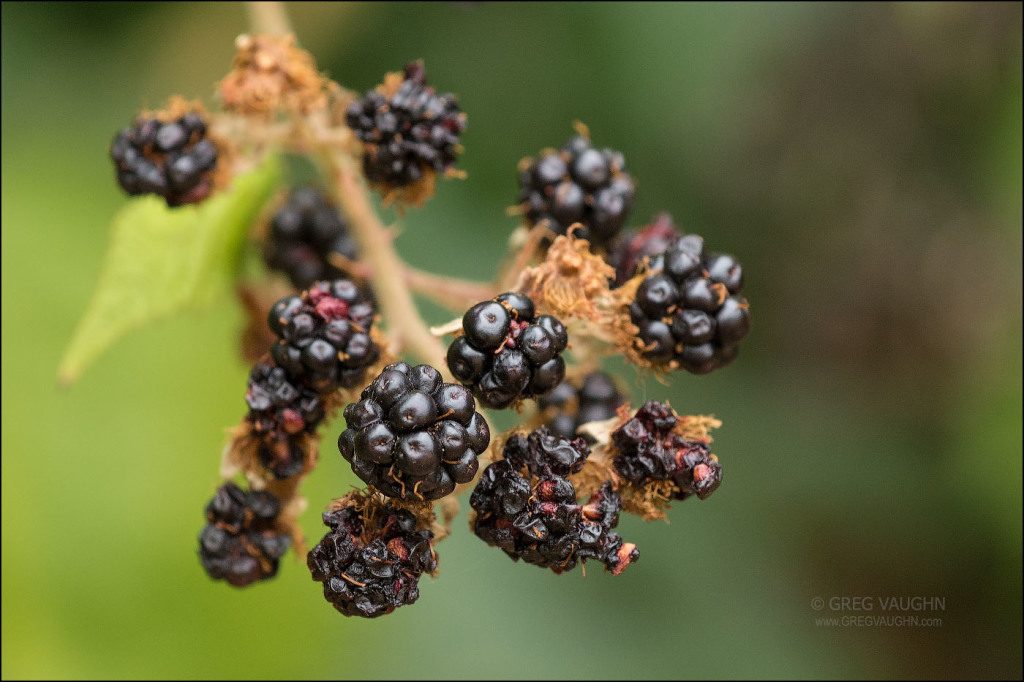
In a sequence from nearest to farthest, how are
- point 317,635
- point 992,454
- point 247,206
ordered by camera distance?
point 247,206 < point 992,454 < point 317,635

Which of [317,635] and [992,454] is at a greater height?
[992,454]

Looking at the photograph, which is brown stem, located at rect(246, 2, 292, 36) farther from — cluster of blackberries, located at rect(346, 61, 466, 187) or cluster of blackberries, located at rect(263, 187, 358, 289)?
cluster of blackberries, located at rect(346, 61, 466, 187)

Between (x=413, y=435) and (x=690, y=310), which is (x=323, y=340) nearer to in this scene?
(x=413, y=435)

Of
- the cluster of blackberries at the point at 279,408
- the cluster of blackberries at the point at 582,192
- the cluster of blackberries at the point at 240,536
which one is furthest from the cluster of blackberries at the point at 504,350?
the cluster of blackberries at the point at 240,536

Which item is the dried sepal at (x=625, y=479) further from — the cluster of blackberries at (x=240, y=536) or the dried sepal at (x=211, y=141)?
the dried sepal at (x=211, y=141)

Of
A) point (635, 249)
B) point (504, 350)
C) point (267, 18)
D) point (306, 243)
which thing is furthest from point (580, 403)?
point (267, 18)

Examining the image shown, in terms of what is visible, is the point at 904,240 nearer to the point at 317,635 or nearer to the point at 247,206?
the point at 247,206

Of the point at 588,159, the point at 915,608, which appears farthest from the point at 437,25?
the point at 915,608
